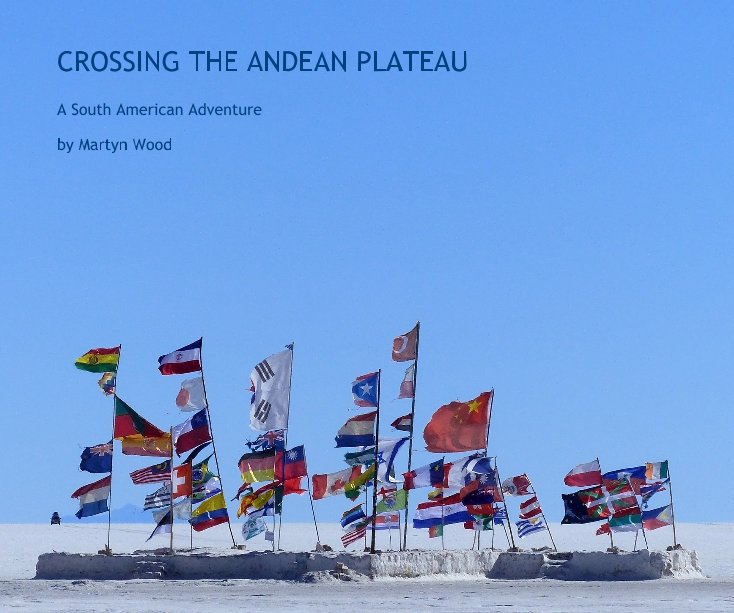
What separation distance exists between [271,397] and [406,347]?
3884 millimetres

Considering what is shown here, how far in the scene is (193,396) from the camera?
43.3 metres

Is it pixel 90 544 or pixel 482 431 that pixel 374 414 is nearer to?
pixel 482 431

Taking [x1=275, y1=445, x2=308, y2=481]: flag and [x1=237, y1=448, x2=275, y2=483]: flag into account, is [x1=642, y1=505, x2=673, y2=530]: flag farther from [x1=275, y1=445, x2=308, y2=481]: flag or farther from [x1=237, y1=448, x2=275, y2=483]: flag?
[x1=237, y1=448, x2=275, y2=483]: flag

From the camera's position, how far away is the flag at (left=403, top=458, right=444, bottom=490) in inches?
1665

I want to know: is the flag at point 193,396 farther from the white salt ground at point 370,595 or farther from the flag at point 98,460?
the white salt ground at point 370,595

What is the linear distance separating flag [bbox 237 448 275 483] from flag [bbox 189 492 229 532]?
97 centimetres

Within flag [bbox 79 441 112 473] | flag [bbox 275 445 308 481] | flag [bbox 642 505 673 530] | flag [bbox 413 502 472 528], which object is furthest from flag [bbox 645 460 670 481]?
flag [bbox 79 441 112 473]

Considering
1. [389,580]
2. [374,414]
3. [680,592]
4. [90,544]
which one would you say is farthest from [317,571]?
[90,544]

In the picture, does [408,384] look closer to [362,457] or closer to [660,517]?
[362,457]

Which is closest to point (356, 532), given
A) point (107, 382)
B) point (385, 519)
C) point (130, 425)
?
point (385, 519)

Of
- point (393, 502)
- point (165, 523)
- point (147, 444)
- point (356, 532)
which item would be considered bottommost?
point (356, 532)

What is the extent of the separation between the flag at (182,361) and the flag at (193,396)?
35cm

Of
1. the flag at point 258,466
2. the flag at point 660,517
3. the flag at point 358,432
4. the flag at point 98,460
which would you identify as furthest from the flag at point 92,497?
the flag at point 660,517

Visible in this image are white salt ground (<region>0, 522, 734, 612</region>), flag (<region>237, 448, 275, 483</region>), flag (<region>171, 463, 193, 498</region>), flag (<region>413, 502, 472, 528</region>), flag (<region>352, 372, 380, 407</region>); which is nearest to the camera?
white salt ground (<region>0, 522, 734, 612</region>)
